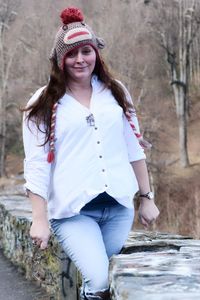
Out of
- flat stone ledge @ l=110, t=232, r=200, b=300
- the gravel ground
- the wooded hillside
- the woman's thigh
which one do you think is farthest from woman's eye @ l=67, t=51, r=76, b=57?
the wooded hillside

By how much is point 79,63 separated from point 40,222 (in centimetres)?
80

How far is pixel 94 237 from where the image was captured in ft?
9.30

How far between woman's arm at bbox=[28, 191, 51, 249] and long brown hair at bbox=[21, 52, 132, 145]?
29cm

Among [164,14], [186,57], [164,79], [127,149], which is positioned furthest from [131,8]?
[127,149]

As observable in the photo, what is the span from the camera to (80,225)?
9.39 feet

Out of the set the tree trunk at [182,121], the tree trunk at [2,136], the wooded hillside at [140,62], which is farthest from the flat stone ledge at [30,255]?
the tree trunk at [2,136]

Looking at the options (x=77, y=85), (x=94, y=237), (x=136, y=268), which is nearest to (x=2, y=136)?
(x=77, y=85)

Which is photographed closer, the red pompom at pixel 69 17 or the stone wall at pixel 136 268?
the stone wall at pixel 136 268

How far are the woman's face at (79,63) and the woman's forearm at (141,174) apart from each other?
55 centimetres

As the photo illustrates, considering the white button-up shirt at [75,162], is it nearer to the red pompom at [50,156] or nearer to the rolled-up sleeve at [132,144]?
the red pompom at [50,156]

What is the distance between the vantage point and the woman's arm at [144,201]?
127 inches

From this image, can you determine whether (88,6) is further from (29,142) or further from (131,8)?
(29,142)

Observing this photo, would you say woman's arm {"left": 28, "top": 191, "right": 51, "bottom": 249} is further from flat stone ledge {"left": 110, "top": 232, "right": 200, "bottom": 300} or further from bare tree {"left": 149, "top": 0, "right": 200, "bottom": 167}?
bare tree {"left": 149, "top": 0, "right": 200, "bottom": 167}

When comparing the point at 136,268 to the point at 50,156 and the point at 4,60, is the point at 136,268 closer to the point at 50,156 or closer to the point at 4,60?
the point at 50,156
